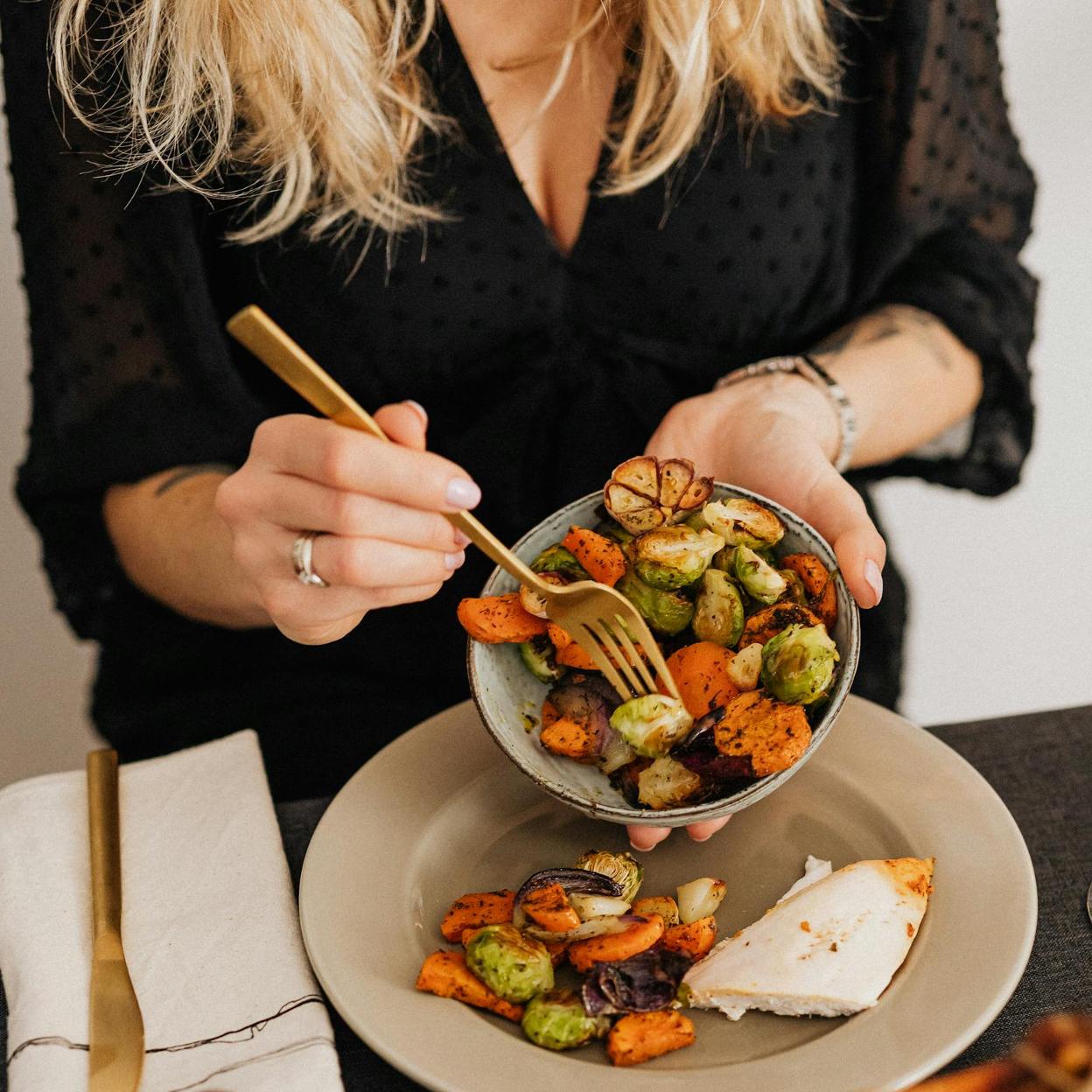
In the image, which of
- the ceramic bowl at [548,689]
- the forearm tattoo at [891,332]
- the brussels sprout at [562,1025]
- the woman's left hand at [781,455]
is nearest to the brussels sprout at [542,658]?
the ceramic bowl at [548,689]

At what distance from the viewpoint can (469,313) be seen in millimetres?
1058

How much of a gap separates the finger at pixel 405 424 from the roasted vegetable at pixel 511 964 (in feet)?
0.92

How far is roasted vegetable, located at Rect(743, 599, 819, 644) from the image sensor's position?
26.2 inches

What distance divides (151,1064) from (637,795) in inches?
12.1

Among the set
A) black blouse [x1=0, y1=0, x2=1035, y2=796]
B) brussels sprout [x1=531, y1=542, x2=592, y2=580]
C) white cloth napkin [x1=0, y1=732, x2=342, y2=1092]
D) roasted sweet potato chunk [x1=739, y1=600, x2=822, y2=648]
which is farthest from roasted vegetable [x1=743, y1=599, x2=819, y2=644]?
black blouse [x1=0, y1=0, x2=1035, y2=796]

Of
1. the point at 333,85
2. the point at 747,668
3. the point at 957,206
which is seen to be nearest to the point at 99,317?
the point at 333,85

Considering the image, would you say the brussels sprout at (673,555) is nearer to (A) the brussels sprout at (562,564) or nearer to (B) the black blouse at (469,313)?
(A) the brussels sprout at (562,564)

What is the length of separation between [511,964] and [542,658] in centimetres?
21

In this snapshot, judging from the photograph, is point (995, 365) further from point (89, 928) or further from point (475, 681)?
point (89, 928)

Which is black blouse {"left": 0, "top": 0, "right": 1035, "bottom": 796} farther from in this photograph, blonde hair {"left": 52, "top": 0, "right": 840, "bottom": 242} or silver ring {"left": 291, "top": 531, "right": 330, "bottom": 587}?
A: silver ring {"left": 291, "top": 531, "right": 330, "bottom": 587}

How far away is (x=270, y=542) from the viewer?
70cm

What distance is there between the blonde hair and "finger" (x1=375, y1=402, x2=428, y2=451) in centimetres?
38

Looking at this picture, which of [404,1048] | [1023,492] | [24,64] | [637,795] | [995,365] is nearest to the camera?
[404,1048]

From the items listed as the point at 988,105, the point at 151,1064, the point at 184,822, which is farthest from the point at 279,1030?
the point at 988,105
